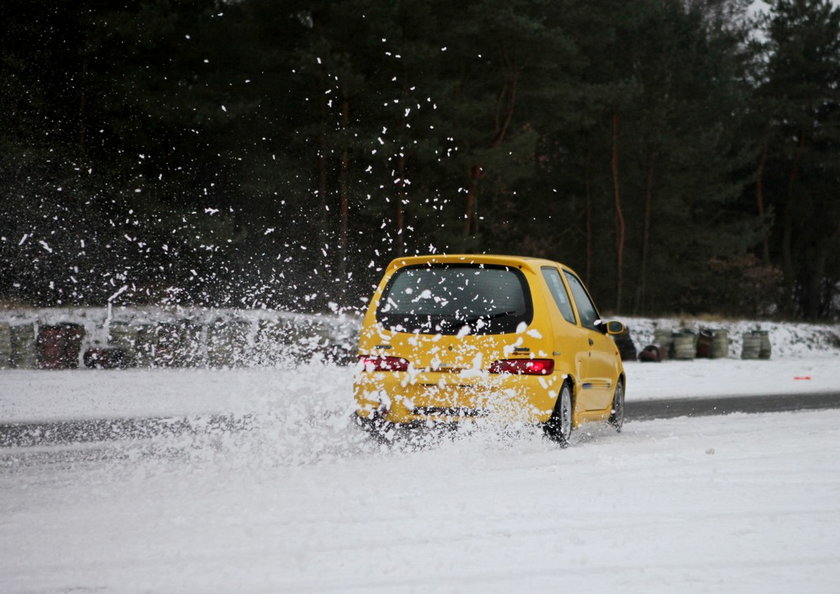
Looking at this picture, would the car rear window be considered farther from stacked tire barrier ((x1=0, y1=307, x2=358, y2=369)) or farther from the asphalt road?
stacked tire barrier ((x1=0, y1=307, x2=358, y2=369))

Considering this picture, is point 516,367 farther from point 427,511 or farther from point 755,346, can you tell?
point 755,346

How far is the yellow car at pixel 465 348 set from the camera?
963cm

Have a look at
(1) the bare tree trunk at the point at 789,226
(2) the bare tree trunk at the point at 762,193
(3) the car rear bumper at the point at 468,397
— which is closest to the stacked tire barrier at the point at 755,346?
(2) the bare tree trunk at the point at 762,193

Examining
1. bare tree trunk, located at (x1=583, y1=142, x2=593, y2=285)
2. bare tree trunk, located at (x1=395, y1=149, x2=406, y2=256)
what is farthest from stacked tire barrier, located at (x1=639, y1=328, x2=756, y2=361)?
bare tree trunk, located at (x1=583, y1=142, x2=593, y2=285)

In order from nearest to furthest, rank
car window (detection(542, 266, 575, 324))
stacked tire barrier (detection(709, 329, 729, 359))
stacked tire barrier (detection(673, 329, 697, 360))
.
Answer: car window (detection(542, 266, 575, 324))
stacked tire barrier (detection(673, 329, 697, 360))
stacked tire barrier (detection(709, 329, 729, 359))

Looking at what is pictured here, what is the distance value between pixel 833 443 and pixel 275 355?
60.9 feet

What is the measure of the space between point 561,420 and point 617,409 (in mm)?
2622

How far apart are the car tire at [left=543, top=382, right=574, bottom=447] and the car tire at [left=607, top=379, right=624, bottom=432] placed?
6.78 feet

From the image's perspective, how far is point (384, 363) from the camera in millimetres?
9883

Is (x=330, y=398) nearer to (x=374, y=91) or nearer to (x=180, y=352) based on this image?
(x=180, y=352)

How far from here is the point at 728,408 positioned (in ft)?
53.0

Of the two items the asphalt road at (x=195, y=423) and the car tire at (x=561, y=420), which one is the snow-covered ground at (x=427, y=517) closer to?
the car tire at (x=561, y=420)

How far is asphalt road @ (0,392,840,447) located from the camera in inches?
473

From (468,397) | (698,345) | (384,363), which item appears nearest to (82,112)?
(698,345)
